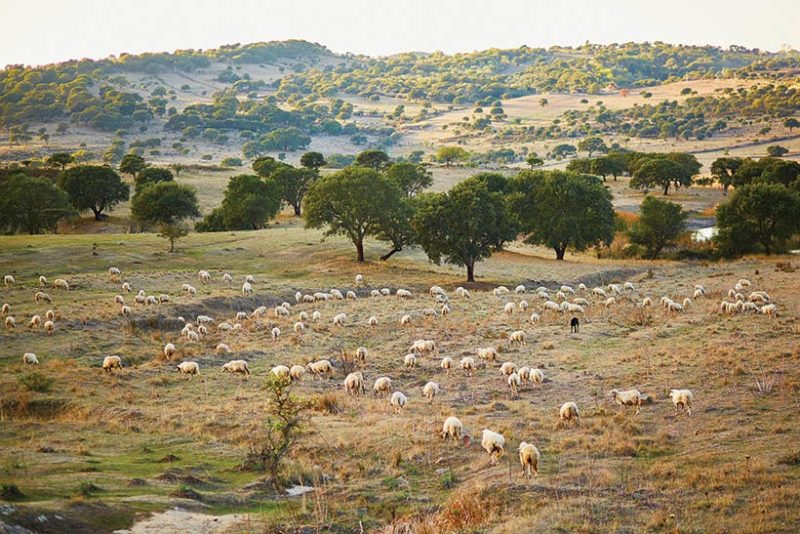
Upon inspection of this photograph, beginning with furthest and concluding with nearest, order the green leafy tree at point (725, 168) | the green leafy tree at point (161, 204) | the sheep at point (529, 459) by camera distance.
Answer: the green leafy tree at point (725, 168) → the green leafy tree at point (161, 204) → the sheep at point (529, 459)

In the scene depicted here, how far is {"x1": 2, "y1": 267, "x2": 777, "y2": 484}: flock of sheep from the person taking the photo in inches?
784

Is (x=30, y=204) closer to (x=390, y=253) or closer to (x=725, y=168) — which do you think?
(x=390, y=253)

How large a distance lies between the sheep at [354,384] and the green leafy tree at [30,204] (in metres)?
56.2

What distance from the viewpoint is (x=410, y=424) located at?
20.1 metres

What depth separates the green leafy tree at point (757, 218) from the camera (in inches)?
2499

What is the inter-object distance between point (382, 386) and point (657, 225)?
5124 centimetres

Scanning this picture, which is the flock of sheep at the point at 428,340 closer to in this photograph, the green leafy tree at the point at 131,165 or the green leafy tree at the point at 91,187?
the green leafy tree at the point at 91,187

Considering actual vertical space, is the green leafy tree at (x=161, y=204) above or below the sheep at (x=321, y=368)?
above

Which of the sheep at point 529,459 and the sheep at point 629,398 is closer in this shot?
the sheep at point 529,459

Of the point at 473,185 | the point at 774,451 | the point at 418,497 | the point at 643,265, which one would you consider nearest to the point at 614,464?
the point at 774,451

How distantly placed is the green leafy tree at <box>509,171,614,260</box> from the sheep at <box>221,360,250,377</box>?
40140 millimetres

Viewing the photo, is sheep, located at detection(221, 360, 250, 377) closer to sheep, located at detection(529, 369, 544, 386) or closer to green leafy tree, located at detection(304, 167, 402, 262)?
sheep, located at detection(529, 369, 544, 386)

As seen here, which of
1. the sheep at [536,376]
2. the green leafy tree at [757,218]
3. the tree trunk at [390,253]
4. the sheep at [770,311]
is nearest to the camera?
the sheep at [536,376]

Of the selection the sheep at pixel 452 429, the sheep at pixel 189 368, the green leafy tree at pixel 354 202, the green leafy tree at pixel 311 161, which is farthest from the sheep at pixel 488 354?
the green leafy tree at pixel 311 161
